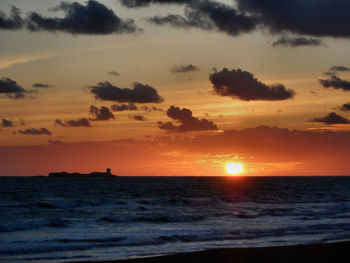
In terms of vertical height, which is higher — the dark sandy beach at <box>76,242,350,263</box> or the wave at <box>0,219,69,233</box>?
the dark sandy beach at <box>76,242,350,263</box>

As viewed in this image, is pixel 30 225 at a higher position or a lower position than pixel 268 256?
lower

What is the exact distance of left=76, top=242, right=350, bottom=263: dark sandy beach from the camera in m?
20.3

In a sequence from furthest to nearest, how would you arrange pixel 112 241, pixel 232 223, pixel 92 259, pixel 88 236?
pixel 232 223 → pixel 88 236 → pixel 112 241 → pixel 92 259

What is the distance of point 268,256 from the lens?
20953 millimetres

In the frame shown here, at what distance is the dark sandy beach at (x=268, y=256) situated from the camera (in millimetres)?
20266

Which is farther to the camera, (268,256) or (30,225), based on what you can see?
(30,225)

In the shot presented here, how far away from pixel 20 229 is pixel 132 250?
545 inches

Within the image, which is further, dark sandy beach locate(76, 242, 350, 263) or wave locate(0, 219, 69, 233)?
wave locate(0, 219, 69, 233)

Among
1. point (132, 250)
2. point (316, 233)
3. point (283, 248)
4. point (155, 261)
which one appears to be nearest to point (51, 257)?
point (132, 250)

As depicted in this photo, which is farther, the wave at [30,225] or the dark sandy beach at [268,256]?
the wave at [30,225]

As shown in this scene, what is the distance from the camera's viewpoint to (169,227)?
122 ft

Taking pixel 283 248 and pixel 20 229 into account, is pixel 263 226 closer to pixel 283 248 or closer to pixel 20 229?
pixel 283 248

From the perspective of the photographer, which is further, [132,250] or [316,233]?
[316,233]

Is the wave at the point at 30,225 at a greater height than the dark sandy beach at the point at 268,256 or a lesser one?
lesser
